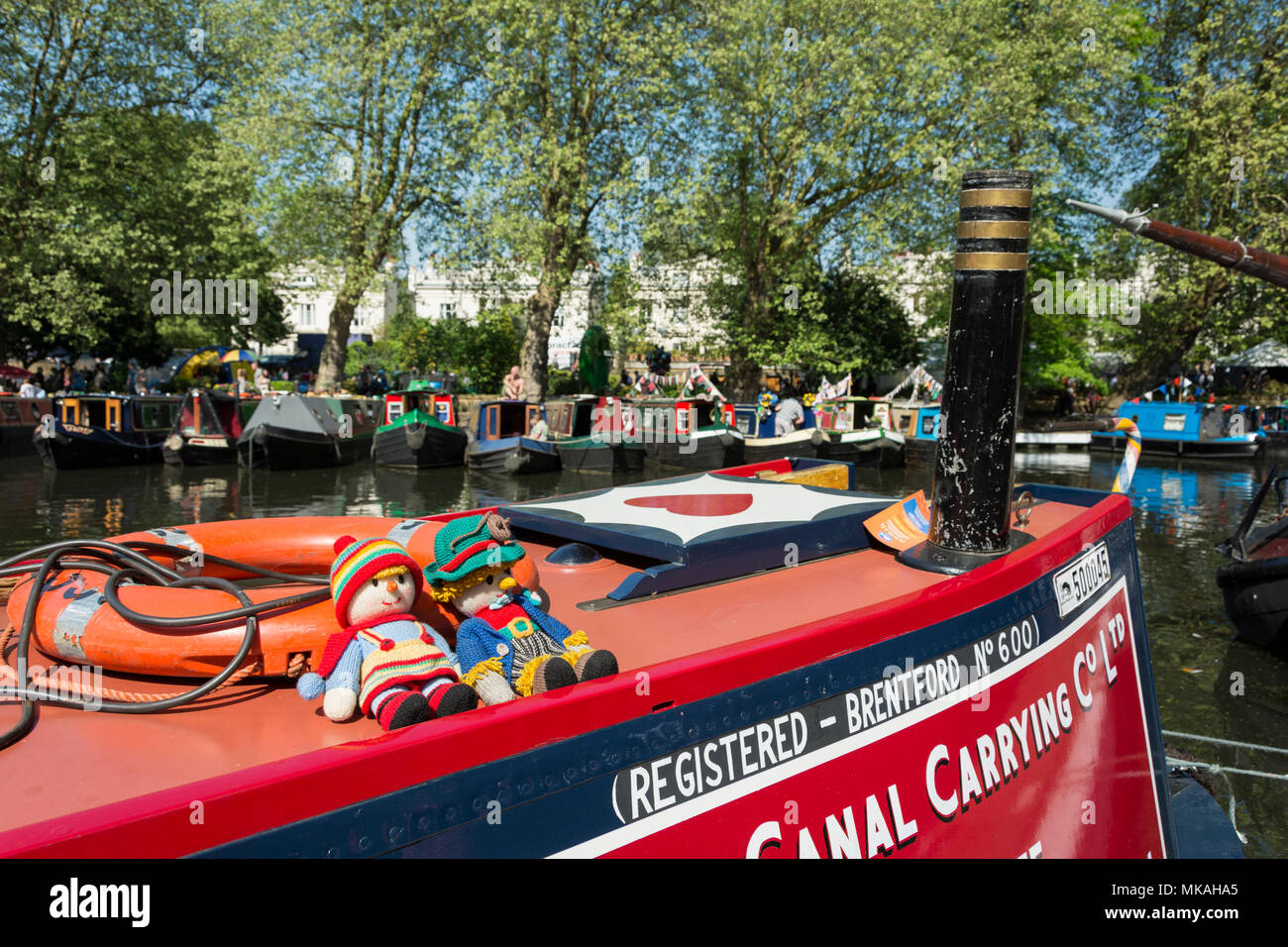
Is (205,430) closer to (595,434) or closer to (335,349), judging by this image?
(335,349)

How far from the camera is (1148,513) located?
1745 centimetres

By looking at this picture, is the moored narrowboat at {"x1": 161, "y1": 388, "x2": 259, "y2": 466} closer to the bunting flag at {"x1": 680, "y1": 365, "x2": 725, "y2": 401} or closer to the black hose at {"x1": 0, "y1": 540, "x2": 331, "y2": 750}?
the bunting flag at {"x1": 680, "y1": 365, "x2": 725, "y2": 401}

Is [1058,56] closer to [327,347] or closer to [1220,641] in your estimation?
[1220,641]

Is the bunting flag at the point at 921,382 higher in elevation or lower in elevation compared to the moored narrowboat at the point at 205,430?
higher

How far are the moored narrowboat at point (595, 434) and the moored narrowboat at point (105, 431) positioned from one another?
35.1 feet

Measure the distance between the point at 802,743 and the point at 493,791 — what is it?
3.86 ft

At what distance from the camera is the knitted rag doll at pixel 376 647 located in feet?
8.23

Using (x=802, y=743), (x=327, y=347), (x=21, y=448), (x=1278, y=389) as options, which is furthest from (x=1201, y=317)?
(x=21, y=448)

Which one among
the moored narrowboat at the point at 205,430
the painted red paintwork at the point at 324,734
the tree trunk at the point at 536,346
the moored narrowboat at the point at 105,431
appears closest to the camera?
the painted red paintwork at the point at 324,734

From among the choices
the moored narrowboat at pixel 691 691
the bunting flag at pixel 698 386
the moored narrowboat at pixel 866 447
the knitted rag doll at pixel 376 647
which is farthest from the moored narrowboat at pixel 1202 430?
the knitted rag doll at pixel 376 647

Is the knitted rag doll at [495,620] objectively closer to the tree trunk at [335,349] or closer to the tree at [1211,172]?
the tree trunk at [335,349]

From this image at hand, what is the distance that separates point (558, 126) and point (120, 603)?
27.1m

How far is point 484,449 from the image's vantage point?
22.6 metres

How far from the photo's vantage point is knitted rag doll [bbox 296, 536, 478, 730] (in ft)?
8.23
